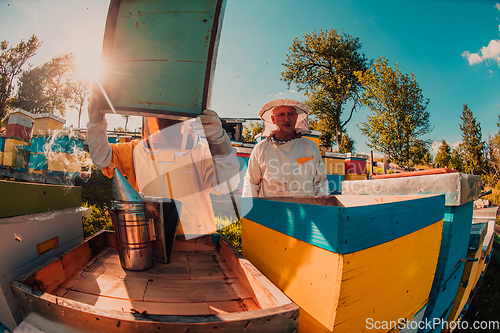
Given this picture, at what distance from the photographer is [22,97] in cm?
1655

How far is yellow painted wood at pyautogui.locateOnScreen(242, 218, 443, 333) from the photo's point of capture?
2.61 ft

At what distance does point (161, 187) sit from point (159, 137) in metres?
0.45

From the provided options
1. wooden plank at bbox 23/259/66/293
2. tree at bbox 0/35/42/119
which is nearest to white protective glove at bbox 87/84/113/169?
wooden plank at bbox 23/259/66/293

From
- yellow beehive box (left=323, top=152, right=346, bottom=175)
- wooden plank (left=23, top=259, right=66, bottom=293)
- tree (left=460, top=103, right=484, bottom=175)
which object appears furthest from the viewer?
tree (left=460, top=103, right=484, bottom=175)

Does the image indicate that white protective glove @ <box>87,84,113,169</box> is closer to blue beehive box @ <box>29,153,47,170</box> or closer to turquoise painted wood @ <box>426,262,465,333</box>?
turquoise painted wood @ <box>426,262,465,333</box>

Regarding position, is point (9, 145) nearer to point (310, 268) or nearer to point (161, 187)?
point (161, 187)

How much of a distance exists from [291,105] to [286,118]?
6.4 inches

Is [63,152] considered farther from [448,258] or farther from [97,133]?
[448,258]

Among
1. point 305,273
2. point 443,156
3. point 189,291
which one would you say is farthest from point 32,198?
point 443,156

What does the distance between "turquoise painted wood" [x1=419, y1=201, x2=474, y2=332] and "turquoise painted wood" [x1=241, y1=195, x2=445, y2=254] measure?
658mm

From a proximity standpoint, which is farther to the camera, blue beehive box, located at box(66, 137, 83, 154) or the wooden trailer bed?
blue beehive box, located at box(66, 137, 83, 154)

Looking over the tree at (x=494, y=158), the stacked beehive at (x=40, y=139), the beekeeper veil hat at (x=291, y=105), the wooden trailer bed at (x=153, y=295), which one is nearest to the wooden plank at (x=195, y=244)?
the wooden trailer bed at (x=153, y=295)

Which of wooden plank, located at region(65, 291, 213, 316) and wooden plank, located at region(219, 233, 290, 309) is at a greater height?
wooden plank, located at region(219, 233, 290, 309)

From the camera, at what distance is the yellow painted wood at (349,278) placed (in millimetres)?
796
